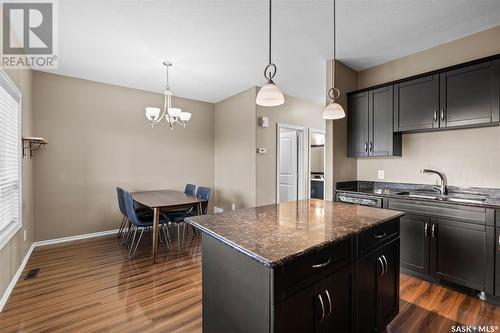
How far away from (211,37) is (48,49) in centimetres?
208

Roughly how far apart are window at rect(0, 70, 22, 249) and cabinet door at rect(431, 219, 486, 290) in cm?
399

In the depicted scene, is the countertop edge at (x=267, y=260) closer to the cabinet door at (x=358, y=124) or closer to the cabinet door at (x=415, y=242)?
the cabinet door at (x=415, y=242)

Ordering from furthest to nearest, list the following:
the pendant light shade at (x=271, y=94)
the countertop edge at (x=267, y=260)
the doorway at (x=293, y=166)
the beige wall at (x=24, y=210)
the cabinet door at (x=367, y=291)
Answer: the doorway at (x=293, y=166)
the beige wall at (x=24, y=210)
the pendant light shade at (x=271, y=94)
the cabinet door at (x=367, y=291)
the countertop edge at (x=267, y=260)

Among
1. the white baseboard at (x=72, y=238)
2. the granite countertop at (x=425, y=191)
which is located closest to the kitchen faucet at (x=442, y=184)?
the granite countertop at (x=425, y=191)

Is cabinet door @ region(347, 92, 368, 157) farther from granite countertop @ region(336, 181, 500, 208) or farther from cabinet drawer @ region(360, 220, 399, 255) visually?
cabinet drawer @ region(360, 220, 399, 255)

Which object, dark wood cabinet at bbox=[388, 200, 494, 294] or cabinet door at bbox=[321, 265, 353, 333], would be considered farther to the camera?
dark wood cabinet at bbox=[388, 200, 494, 294]

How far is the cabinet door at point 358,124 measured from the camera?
125 inches

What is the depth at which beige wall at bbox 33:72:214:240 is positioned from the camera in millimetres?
3557

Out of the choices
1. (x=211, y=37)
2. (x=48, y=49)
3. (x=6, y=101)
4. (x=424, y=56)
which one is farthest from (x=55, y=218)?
(x=424, y=56)

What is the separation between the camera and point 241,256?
1149 millimetres

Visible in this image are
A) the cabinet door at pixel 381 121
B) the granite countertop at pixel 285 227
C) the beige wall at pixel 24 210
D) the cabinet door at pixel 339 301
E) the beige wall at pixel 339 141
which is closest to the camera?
the granite countertop at pixel 285 227

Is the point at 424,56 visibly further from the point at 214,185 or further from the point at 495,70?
the point at 214,185

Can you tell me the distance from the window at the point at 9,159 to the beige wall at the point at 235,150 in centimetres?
310
